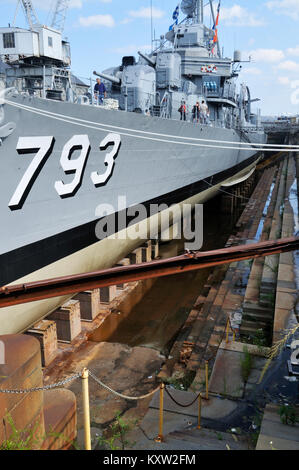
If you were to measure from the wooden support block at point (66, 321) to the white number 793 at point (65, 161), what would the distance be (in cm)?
209

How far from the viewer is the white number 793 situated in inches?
189

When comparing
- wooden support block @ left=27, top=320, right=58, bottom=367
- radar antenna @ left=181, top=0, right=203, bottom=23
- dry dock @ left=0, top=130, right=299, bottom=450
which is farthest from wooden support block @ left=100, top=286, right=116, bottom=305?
radar antenna @ left=181, top=0, right=203, bottom=23

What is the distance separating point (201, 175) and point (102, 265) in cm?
624

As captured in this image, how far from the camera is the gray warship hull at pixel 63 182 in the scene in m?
4.73

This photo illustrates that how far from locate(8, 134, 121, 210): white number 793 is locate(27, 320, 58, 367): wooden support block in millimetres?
2152

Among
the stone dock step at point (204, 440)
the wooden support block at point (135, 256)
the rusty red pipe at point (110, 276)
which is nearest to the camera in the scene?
the rusty red pipe at point (110, 276)

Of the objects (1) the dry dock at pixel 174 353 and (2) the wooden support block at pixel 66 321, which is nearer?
(1) the dry dock at pixel 174 353

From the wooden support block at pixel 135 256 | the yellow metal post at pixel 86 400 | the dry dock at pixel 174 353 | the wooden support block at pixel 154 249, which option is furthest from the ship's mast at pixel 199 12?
the yellow metal post at pixel 86 400

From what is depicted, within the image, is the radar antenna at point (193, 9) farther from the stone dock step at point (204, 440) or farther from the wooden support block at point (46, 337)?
the stone dock step at point (204, 440)

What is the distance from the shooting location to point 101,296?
25.7 feet

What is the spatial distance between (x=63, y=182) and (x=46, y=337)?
2.55 meters

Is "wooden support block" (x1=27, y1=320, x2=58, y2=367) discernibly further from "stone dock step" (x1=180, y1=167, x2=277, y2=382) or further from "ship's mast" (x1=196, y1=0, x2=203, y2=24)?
"ship's mast" (x1=196, y1=0, x2=203, y2=24)

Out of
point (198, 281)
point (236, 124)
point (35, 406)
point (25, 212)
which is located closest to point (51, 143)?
point (25, 212)
